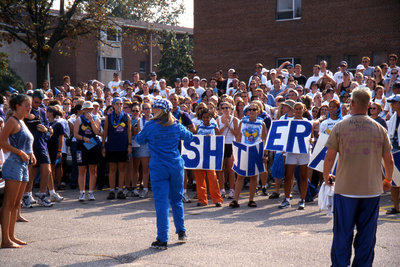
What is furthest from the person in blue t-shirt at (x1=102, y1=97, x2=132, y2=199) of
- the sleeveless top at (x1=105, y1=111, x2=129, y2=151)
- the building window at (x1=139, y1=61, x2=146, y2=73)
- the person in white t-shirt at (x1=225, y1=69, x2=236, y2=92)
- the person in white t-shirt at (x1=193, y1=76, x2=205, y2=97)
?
the building window at (x1=139, y1=61, x2=146, y2=73)

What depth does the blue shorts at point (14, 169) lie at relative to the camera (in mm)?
7316

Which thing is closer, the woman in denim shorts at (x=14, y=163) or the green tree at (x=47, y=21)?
the woman in denim shorts at (x=14, y=163)

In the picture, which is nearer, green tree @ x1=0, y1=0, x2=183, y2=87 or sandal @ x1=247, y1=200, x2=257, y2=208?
sandal @ x1=247, y1=200, x2=257, y2=208

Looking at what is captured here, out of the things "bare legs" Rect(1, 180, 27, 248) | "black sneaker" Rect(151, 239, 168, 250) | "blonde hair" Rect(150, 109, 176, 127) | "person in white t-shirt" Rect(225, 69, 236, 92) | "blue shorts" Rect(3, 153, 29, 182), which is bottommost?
"black sneaker" Rect(151, 239, 168, 250)

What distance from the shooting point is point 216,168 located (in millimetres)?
11062

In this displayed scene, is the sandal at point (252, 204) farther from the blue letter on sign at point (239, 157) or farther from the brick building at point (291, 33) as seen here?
the brick building at point (291, 33)

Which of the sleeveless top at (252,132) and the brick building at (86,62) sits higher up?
the brick building at (86,62)

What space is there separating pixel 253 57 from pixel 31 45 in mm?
11050

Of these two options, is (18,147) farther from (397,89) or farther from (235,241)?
(397,89)

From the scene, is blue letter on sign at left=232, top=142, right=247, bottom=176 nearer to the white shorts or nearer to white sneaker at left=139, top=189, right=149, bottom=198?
the white shorts

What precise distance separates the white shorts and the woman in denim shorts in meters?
4.93

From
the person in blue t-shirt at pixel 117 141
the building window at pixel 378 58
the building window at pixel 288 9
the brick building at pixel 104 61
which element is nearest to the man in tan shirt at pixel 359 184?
the person in blue t-shirt at pixel 117 141

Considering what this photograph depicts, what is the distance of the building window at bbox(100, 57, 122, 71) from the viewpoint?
52.3 meters

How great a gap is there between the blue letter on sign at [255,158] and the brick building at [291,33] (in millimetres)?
15324
